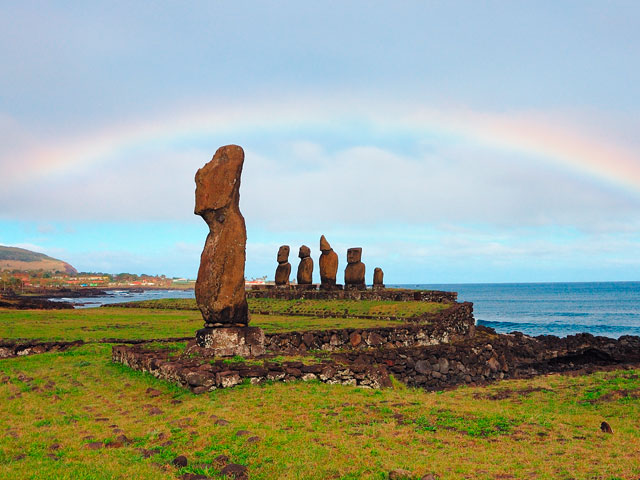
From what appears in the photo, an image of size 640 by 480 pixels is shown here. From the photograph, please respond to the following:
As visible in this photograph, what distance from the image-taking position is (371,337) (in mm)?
24922

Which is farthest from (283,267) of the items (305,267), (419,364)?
(419,364)

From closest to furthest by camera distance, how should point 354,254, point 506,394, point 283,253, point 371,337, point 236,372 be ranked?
point 236,372 < point 506,394 < point 371,337 < point 354,254 < point 283,253

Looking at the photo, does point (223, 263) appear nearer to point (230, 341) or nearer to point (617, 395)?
point (230, 341)

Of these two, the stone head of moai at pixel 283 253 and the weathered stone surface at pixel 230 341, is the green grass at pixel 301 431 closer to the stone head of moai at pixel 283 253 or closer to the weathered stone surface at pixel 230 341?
the weathered stone surface at pixel 230 341

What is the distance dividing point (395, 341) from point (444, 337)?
194 inches

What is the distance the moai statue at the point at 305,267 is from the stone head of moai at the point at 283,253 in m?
1.27

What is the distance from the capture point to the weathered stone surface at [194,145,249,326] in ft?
50.0

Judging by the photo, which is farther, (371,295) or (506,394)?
(371,295)

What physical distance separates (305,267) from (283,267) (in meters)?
2.23

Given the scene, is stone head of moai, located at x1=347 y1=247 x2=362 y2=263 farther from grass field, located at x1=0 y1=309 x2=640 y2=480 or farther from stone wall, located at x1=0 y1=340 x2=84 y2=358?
grass field, located at x1=0 y1=309 x2=640 y2=480

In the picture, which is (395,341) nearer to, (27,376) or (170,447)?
(27,376)

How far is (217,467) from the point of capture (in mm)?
7664

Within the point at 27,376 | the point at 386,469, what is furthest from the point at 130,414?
the point at 386,469

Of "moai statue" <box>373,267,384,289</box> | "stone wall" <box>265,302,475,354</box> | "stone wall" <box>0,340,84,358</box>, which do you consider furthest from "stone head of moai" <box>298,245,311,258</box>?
"stone wall" <box>0,340,84,358</box>
